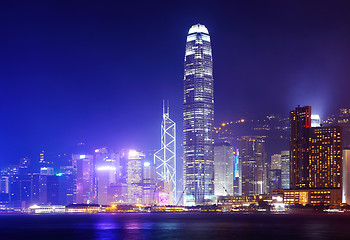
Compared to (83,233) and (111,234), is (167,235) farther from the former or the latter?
(83,233)

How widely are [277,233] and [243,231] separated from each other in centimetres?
1206

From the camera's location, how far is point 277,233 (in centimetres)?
15562

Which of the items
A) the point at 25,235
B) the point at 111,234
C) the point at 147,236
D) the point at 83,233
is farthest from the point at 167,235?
the point at 25,235

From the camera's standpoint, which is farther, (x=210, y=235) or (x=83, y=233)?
(x=83, y=233)

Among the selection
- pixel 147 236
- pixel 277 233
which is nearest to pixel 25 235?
pixel 147 236

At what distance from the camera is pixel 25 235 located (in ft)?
528

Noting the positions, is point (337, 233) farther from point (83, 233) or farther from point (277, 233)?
point (83, 233)

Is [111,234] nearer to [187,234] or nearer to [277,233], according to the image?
[187,234]

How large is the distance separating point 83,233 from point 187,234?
29843 millimetres

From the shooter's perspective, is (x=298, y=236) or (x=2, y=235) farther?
(x=2, y=235)

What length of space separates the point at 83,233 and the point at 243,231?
4397 centimetres

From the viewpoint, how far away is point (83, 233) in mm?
164125

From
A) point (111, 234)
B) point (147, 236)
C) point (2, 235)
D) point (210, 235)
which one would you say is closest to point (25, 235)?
point (2, 235)

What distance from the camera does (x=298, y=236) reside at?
14750 cm
